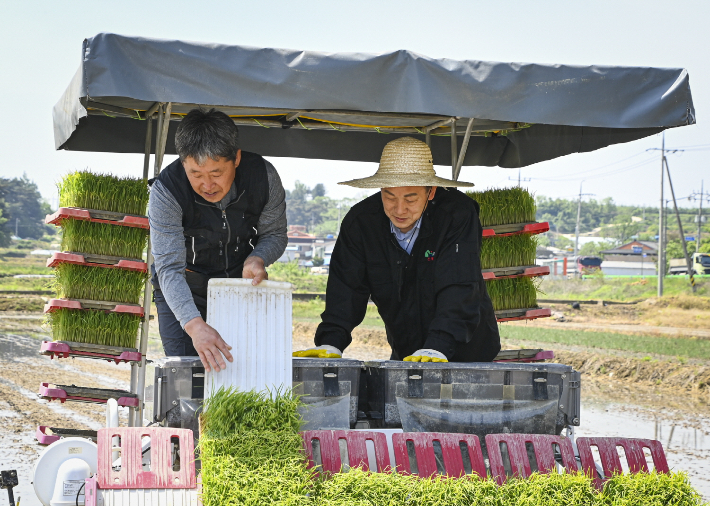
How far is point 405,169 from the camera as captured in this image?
11.1 feet

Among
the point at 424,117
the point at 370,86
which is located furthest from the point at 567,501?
the point at 424,117

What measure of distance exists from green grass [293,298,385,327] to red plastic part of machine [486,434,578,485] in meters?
24.2

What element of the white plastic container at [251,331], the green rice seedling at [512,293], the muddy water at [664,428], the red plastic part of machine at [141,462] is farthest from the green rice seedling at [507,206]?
the muddy water at [664,428]

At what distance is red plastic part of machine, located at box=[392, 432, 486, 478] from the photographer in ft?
7.74

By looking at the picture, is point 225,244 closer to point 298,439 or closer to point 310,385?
point 310,385

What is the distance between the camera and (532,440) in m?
2.48

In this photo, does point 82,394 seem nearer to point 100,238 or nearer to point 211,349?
point 100,238

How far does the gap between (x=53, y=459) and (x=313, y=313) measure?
25774mm

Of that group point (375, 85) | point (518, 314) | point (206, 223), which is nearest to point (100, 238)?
point (206, 223)

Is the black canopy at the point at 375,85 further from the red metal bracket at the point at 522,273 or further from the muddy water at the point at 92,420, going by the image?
the muddy water at the point at 92,420

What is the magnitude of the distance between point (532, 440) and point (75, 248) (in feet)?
10.8

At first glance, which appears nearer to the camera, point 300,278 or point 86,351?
point 86,351

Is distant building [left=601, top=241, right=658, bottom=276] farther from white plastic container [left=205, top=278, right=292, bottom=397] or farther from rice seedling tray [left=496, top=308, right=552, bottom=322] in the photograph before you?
white plastic container [left=205, top=278, right=292, bottom=397]

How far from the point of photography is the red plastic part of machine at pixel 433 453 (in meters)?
2.36
